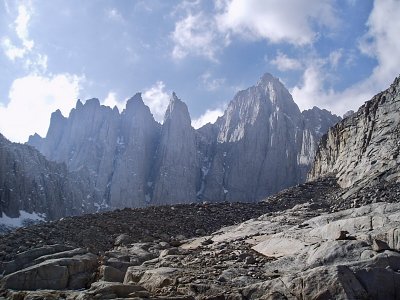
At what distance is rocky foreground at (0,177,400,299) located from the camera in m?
13.3

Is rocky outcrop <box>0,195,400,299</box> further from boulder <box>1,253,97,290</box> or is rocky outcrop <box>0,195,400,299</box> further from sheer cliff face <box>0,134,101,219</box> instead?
sheer cliff face <box>0,134,101,219</box>

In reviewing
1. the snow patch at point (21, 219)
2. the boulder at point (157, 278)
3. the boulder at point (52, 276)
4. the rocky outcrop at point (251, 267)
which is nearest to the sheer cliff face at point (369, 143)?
the rocky outcrop at point (251, 267)

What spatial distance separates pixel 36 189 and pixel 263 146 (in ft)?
263

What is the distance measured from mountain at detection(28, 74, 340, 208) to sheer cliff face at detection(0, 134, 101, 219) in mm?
9563

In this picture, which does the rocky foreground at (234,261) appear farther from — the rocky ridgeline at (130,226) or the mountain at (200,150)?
the mountain at (200,150)

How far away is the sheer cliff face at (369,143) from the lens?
38400mm

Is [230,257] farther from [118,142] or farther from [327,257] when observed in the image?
[118,142]

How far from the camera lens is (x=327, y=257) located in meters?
15.3

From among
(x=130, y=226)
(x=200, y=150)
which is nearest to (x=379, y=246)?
(x=130, y=226)

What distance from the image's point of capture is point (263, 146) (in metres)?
157

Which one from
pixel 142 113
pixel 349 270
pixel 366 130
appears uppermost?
pixel 142 113

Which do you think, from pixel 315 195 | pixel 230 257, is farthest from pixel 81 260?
pixel 315 195

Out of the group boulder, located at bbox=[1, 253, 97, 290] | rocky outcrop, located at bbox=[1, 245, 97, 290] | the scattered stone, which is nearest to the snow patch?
rocky outcrop, located at bbox=[1, 245, 97, 290]

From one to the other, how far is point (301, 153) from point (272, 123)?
1829 centimetres
